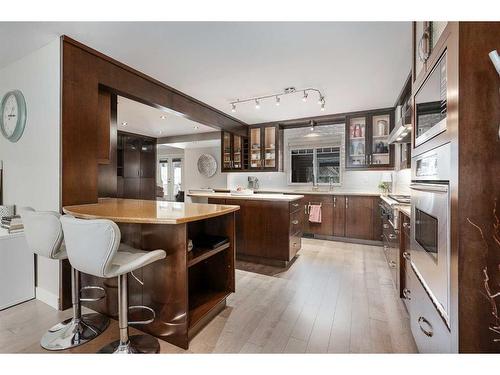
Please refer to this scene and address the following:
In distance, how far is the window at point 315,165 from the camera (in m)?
5.20

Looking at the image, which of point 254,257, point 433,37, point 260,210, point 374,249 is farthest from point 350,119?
point 433,37

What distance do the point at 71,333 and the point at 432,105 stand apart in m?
2.72

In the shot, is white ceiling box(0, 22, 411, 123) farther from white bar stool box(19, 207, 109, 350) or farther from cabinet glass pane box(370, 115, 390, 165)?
white bar stool box(19, 207, 109, 350)

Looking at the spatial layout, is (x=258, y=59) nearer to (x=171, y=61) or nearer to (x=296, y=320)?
(x=171, y=61)

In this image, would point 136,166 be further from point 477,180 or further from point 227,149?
point 477,180

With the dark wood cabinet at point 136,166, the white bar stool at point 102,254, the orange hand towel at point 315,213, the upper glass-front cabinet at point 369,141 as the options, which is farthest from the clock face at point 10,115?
the upper glass-front cabinet at point 369,141

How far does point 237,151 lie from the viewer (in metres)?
5.75

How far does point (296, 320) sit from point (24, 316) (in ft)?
7.53

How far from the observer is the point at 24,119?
2.34 m

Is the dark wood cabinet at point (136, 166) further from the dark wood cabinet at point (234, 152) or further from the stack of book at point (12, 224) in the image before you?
the stack of book at point (12, 224)

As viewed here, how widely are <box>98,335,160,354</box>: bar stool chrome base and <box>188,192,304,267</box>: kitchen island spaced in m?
1.83

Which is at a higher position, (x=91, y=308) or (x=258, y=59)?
(x=258, y=59)

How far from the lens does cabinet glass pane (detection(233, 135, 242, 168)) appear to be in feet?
18.8

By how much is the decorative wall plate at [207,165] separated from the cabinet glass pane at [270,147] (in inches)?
106
